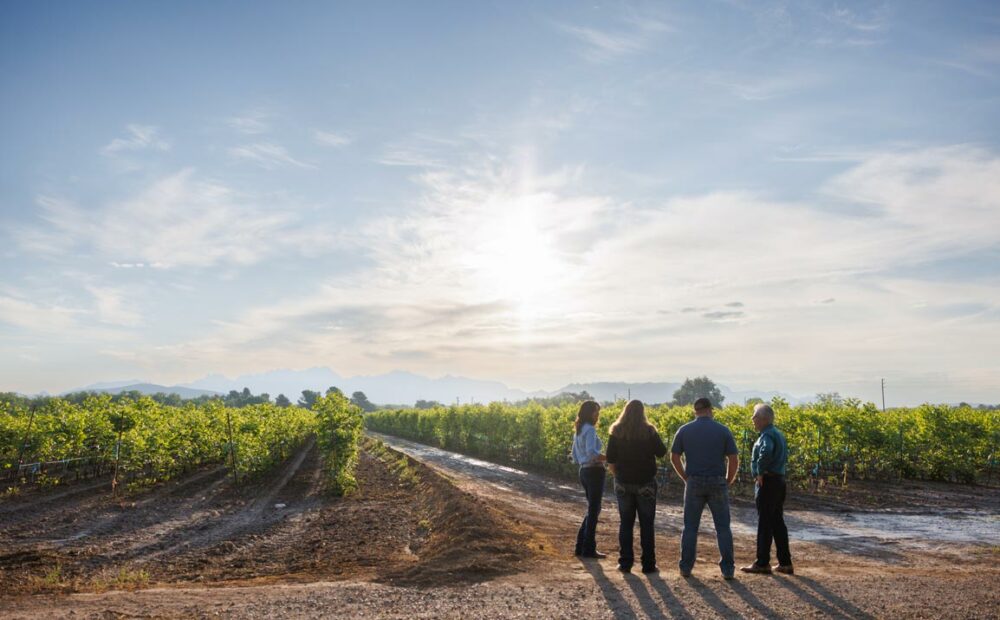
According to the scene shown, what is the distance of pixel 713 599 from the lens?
641 centimetres

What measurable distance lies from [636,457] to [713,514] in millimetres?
1119

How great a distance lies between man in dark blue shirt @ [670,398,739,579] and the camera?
7.21 metres

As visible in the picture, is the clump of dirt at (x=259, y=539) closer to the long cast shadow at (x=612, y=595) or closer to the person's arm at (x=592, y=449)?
the long cast shadow at (x=612, y=595)

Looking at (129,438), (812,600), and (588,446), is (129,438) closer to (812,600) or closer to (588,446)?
(588,446)

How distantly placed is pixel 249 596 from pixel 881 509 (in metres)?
15.4

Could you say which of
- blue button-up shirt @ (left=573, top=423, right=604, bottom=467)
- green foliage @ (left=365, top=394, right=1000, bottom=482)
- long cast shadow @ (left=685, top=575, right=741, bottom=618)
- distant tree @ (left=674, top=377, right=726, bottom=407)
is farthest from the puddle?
distant tree @ (left=674, top=377, right=726, bottom=407)

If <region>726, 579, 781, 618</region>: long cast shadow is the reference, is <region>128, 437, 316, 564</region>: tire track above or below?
below

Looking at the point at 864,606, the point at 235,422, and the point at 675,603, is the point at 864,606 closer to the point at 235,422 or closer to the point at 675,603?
the point at 675,603

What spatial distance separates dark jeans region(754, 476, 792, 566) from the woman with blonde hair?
135cm

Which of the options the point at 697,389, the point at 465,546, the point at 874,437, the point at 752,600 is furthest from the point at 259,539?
the point at 697,389

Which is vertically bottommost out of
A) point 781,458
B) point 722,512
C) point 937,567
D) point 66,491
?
point 66,491

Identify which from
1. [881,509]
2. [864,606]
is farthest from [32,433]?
[881,509]

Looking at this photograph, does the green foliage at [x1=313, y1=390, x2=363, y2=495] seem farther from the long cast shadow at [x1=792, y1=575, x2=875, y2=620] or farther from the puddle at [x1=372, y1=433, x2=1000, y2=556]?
the long cast shadow at [x1=792, y1=575, x2=875, y2=620]

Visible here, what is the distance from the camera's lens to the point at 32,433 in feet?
67.1
